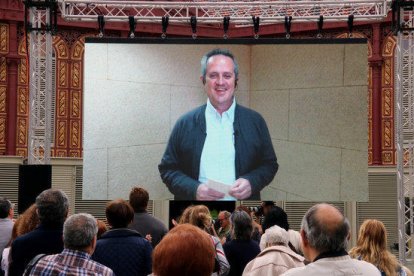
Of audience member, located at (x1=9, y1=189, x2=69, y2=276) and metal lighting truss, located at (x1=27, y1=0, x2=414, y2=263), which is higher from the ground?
metal lighting truss, located at (x1=27, y1=0, x2=414, y2=263)

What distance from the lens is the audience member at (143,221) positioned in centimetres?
671

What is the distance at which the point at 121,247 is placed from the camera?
17.8 feet

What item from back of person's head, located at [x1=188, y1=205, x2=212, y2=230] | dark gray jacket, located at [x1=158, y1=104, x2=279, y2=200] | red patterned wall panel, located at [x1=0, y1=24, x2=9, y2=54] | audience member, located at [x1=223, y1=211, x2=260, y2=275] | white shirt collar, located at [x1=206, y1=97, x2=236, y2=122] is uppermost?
red patterned wall panel, located at [x1=0, y1=24, x2=9, y2=54]

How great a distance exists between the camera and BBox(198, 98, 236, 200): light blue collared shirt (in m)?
12.8

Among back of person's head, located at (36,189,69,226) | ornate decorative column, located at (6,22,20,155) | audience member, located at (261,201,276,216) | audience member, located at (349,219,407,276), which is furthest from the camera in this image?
ornate decorative column, located at (6,22,20,155)

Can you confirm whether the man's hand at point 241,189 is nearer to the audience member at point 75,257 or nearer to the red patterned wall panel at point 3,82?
the red patterned wall panel at point 3,82

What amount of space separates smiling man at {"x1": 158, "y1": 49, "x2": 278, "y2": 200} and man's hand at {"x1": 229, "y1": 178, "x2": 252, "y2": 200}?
22 millimetres

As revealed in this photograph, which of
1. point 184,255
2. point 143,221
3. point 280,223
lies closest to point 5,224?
point 143,221

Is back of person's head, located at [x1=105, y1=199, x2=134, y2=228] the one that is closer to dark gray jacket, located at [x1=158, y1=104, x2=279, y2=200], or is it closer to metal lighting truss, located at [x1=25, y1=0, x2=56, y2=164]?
metal lighting truss, located at [x1=25, y1=0, x2=56, y2=164]

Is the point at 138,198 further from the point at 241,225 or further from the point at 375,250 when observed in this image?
the point at 375,250

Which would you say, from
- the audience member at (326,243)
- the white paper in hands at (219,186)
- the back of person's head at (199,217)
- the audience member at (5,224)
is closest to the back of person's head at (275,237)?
the back of person's head at (199,217)

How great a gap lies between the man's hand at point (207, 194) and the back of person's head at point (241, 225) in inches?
240

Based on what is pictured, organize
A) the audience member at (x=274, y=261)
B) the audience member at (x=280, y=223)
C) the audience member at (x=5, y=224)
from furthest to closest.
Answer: the audience member at (x=5, y=224) < the audience member at (x=280, y=223) < the audience member at (x=274, y=261)

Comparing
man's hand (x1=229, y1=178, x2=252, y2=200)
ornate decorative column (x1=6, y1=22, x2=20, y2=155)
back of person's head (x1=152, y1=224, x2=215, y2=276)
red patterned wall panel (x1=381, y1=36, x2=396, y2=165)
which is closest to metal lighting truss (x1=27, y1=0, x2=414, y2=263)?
man's hand (x1=229, y1=178, x2=252, y2=200)
